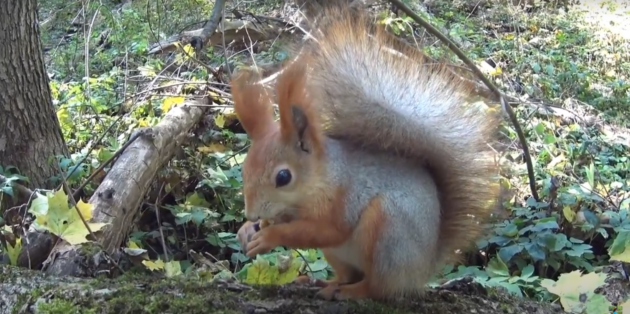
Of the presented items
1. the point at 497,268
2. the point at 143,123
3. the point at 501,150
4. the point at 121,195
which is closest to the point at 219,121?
the point at 143,123

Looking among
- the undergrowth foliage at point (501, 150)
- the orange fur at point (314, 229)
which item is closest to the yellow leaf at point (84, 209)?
the undergrowth foliage at point (501, 150)

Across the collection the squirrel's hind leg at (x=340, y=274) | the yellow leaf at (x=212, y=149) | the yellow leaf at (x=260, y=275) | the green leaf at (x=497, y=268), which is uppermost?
the yellow leaf at (x=212, y=149)

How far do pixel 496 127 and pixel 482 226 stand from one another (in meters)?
0.23

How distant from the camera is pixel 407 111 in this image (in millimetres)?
1357

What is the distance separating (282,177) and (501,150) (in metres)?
1.31

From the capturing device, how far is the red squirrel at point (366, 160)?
4.13 ft

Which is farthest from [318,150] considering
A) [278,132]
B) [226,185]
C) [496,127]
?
[226,185]

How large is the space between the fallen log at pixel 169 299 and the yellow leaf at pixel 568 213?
1142 mm

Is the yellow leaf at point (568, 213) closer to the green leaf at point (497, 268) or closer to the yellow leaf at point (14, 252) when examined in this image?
the green leaf at point (497, 268)

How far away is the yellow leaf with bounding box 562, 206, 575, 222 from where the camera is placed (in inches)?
97.9

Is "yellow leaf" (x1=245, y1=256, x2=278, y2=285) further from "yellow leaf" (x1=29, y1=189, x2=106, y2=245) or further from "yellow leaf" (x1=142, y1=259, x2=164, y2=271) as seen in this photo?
"yellow leaf" (x1=29, y1=189, x2=106, y2=245)

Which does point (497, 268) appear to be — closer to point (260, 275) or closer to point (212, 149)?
point (260, 275)

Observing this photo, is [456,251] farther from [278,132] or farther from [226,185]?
[226,185]

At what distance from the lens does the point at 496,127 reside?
1.46 m
